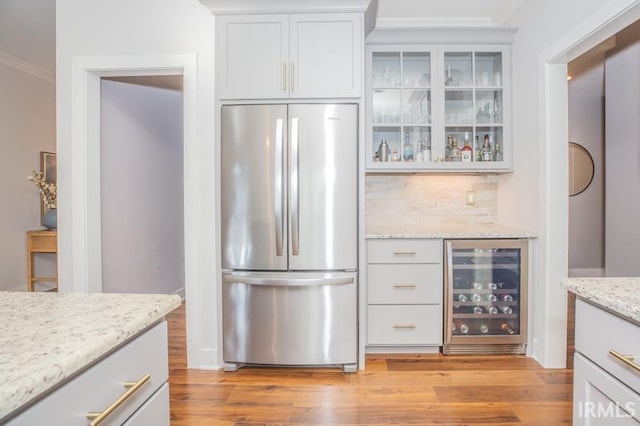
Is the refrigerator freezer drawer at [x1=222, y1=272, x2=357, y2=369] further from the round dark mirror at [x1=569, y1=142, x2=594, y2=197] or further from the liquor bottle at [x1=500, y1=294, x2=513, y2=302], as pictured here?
the round dark mirror at [x1=569, y1=142, x2=594, y2=197]

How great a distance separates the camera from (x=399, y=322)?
8.83 feet

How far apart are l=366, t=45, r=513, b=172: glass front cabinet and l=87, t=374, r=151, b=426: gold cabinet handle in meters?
2.40

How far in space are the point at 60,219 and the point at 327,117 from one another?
2090mm

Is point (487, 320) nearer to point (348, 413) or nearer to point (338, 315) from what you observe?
point (338, 315)

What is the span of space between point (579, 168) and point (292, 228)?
15.6ft

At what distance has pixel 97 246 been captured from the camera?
273 cm

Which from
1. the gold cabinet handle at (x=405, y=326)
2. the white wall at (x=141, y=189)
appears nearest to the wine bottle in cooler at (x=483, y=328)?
the gold cabinet handle at (x=405, y=326)

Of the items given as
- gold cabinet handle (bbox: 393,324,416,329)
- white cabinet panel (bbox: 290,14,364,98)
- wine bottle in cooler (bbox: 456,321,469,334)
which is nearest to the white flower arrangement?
white cabinet panel (bbox: 290,14,364,98)

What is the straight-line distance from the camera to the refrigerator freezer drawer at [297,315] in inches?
95.1

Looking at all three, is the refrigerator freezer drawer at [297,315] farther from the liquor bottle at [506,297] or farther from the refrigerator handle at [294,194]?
the liquor bottle at [506,297]

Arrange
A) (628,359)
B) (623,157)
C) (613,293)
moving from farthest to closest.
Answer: (623,157)
(613,293)
(628,359)

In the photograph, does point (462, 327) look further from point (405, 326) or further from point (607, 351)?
point (607, 351)

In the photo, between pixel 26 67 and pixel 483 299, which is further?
pixel 26 67

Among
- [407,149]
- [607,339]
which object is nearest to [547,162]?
[407,149]
